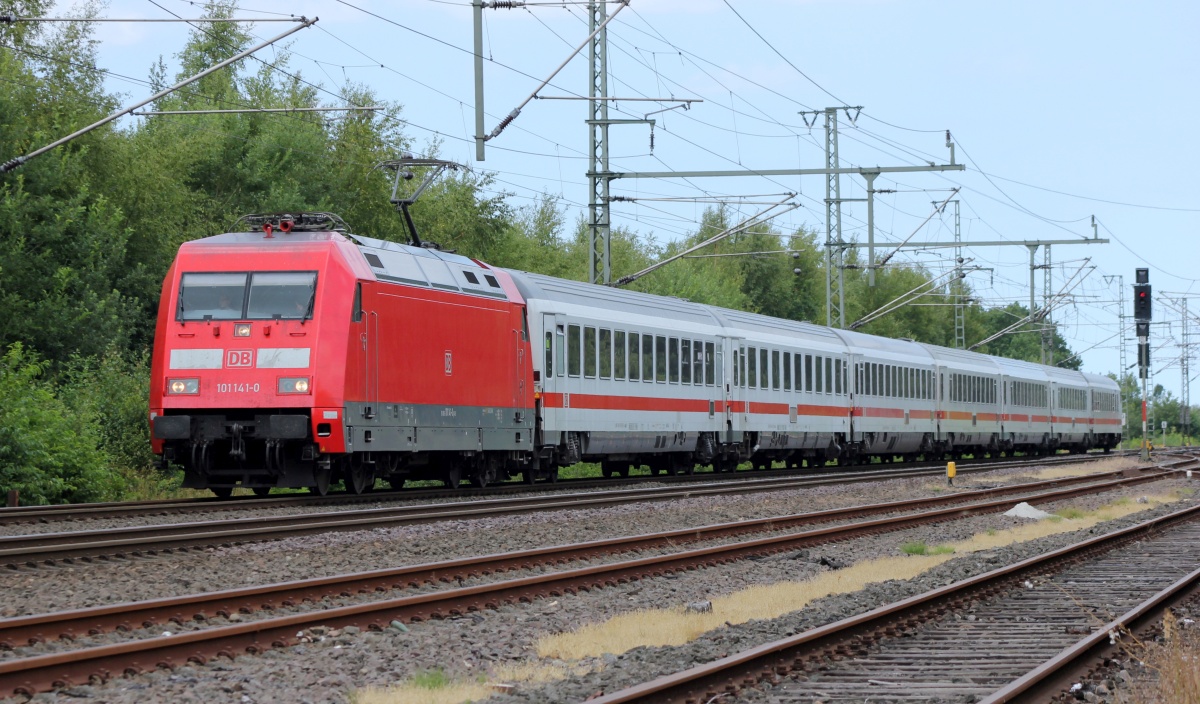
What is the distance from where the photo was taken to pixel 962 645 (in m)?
9.47

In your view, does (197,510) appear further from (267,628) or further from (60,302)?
(60,302)

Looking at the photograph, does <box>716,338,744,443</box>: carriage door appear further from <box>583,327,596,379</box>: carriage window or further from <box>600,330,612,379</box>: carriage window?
<box>583,327,596,379</box>: carriage window

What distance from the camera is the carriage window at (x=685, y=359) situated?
29.0 meters

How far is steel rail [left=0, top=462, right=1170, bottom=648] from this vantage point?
29.2 ft

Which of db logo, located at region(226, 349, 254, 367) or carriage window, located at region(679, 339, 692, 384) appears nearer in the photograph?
db logo, located at region(226, 349, 254, 367)

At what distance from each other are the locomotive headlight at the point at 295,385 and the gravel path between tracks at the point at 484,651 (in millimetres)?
4876

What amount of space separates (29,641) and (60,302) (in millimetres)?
21912

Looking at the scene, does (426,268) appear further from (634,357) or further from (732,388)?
(732,388)

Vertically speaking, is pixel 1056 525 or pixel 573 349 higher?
pixel 573 349

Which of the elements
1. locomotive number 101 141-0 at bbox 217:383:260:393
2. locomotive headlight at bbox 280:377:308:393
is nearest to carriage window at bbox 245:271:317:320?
locomotive headlight at bbox 280:377:308:393

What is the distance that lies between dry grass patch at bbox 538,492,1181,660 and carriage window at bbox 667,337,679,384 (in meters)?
10.8

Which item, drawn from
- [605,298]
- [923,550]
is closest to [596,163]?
[605,298]

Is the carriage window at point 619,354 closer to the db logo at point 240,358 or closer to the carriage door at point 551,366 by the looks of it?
the carriage door at point 551,366

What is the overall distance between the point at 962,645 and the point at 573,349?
51.9ft
